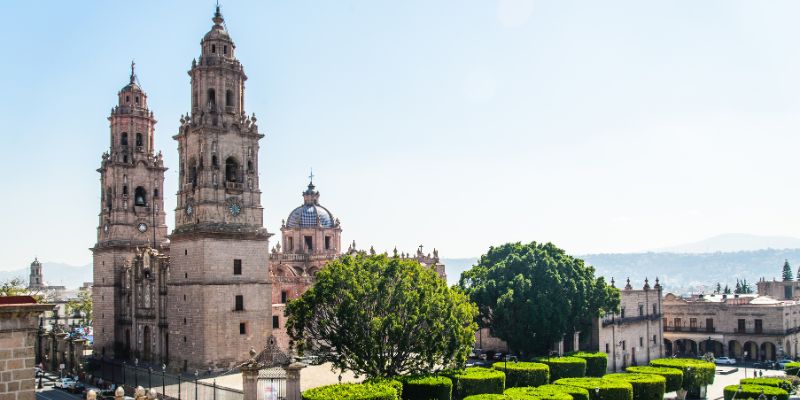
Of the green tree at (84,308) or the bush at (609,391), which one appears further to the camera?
the green tree at (84,308)

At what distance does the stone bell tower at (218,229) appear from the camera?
1970 inches

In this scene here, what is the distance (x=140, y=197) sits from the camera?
64.9 metres

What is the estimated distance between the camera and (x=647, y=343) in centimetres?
7062

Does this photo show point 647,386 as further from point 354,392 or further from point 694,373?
point 354,392

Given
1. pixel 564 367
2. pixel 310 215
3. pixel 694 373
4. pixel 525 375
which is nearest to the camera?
pixel 525 375

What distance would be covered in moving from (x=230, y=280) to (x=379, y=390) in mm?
21504

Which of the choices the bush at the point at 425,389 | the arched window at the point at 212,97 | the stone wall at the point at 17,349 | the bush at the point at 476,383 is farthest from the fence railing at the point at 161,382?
the arched window at the point at 212,97

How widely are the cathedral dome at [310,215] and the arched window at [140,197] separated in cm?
1632

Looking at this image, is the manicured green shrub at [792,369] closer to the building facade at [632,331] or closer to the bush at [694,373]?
the bush at [694,373]

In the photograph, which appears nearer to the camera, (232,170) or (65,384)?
(65,384)

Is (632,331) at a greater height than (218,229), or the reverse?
(218,229)

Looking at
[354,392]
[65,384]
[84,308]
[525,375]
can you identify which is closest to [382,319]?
[354,392]

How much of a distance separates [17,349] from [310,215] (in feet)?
188

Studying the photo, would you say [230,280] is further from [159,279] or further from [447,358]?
[447,358]
